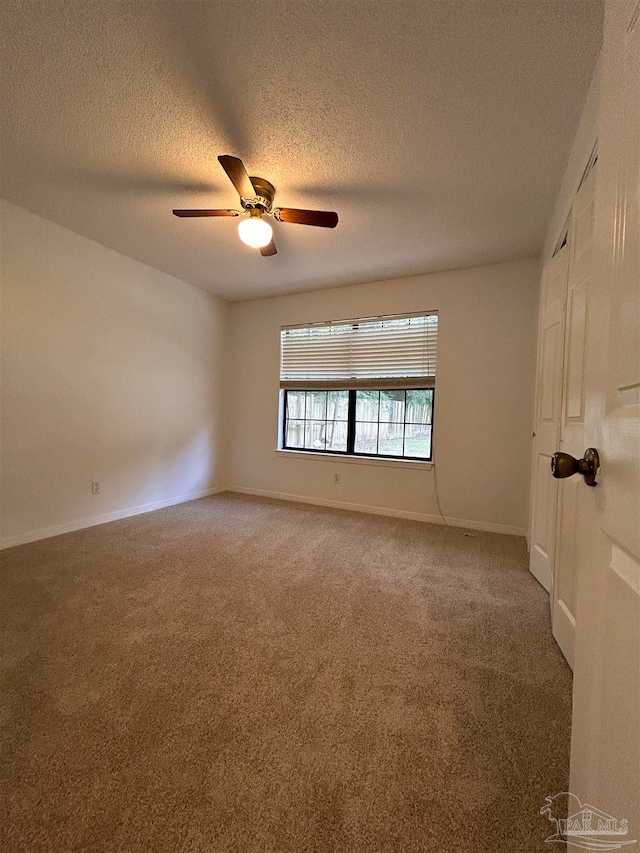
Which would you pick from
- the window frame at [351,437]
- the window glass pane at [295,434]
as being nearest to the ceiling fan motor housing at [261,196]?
the window frame at [351,437]

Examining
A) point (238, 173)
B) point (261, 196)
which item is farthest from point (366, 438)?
point (238, 173)

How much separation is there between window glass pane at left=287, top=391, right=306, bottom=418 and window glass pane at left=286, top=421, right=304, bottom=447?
105 millimetres

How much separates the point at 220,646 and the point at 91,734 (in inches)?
20.3

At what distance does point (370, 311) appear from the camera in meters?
3.66

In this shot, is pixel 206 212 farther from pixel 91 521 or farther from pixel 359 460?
pixel 91 521

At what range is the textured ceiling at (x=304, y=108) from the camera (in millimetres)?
1248

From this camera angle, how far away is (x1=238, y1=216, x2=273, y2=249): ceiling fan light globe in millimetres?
2004

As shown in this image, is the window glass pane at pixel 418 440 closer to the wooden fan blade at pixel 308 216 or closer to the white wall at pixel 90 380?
the wooden fan blade at pixel 308 216

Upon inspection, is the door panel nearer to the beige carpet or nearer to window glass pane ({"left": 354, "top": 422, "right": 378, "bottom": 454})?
the beige carpet

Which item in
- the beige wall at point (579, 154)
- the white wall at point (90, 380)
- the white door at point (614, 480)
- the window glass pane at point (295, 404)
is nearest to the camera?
the white door at point (614, 480)

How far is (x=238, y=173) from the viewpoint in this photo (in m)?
1.68

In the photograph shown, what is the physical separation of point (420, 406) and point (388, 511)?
1195 millimetres

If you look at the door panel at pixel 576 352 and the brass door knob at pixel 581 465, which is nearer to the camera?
the brass door knob at pixel 581 465

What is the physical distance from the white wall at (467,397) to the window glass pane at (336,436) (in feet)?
0.68
